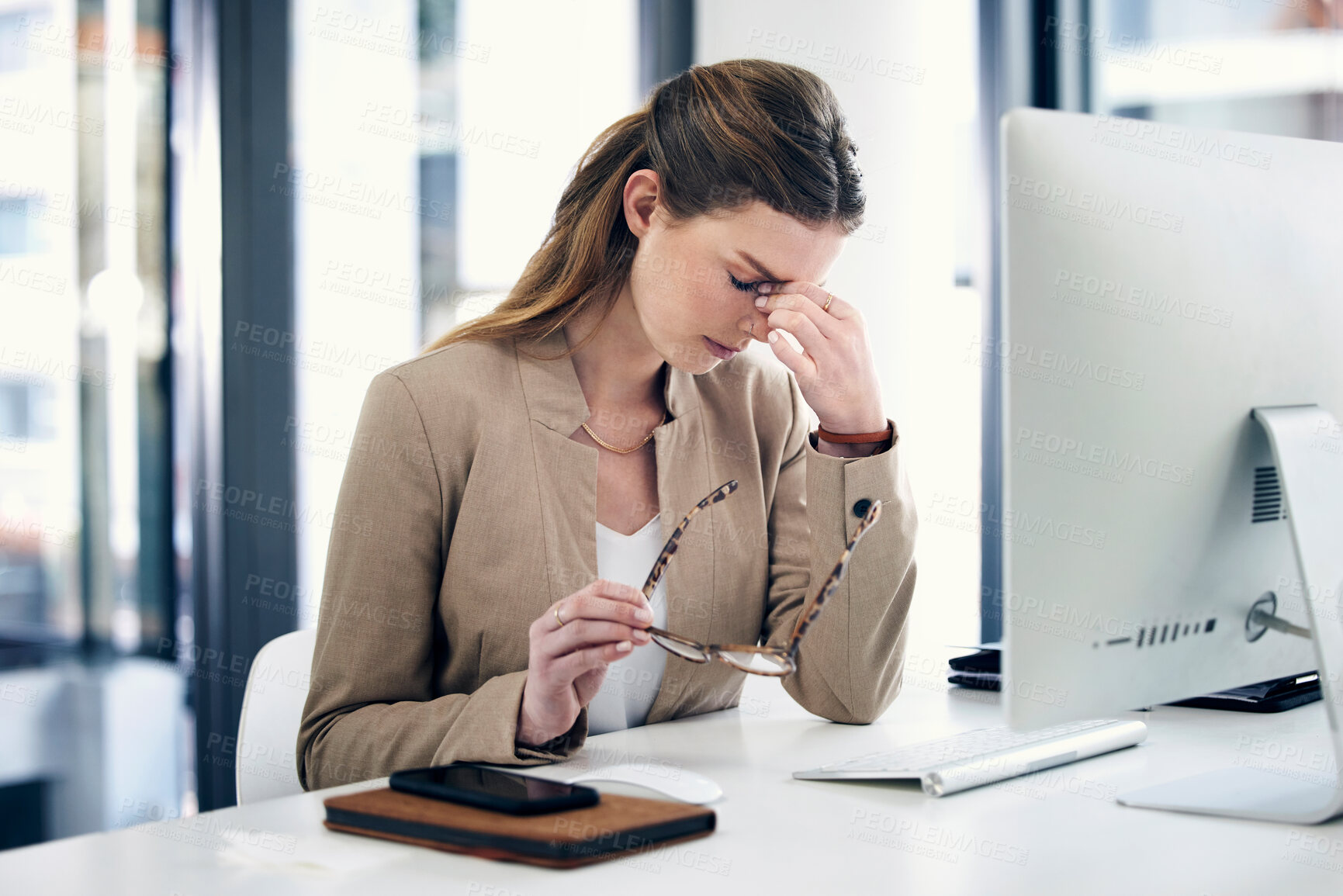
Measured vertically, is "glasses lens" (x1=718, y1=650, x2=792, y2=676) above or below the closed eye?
below

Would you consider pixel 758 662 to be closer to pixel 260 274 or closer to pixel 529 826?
pixel 529 826

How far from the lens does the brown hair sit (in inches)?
50.3

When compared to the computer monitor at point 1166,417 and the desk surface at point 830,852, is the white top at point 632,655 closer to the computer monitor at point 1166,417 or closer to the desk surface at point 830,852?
the desk surface at point 830,852

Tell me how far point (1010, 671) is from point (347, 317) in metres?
2.18

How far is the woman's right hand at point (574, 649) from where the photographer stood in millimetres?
1003

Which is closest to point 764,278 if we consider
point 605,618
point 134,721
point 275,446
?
point 605,618

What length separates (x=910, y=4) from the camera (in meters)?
2.53

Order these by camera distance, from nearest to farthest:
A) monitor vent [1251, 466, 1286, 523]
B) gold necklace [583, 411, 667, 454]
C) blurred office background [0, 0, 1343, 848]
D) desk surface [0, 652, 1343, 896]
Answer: desk surface [0, 652, 1343, 896]
monitor vent [1251, 466, 1286, 523]
gold necklace [583, 411, 667, 454]
blurred office background [0, 0, 1343, 848]

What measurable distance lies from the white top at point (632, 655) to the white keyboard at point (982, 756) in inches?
13.9

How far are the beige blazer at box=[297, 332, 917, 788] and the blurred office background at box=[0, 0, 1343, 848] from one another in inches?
46.7

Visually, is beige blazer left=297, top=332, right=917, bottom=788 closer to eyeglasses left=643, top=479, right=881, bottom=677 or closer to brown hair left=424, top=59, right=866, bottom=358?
brown hair left=424, top=59, right=866, bottom=358

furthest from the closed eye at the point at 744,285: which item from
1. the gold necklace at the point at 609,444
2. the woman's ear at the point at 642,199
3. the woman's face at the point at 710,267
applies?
the gold necklace at the point at 609,444

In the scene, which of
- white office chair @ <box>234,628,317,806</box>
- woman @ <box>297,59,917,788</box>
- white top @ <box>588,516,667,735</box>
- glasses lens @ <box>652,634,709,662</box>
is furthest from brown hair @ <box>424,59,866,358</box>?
glasses lens @ <box>652,634,709,662</box>

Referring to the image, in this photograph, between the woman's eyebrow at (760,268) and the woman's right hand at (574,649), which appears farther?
the woman's eyebrow at (760,268)
